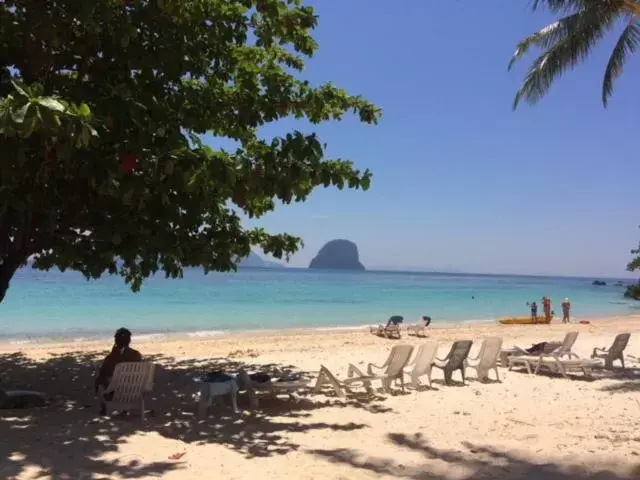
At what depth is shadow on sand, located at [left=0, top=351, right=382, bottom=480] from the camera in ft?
16.1

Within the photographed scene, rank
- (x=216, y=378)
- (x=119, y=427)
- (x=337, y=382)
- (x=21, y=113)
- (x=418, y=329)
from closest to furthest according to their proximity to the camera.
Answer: (x=21, y=113), (x=119, y=427), (x=216, y=378), (x=337, y=382), (x=418, y=329)

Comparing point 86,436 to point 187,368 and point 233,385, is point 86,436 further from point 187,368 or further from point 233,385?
point 187,368

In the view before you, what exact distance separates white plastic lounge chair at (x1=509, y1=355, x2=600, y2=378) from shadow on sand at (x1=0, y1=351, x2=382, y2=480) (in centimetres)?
409

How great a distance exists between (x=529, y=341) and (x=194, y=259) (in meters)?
14.2

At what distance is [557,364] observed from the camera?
1066 centimetres

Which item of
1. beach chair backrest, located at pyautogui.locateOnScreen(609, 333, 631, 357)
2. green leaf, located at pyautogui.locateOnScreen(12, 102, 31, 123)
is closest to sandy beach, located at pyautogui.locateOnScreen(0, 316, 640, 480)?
beach chair backrest, located at pyautogui.locateOnScreen(609, 333, 631, 357)

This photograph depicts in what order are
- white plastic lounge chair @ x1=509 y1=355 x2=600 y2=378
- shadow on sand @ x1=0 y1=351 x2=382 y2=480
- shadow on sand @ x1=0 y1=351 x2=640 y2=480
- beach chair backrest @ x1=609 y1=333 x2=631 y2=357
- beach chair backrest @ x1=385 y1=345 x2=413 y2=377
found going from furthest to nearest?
beach chair backrest @ x1=609 y1=333 x2=631 y2=357, white plastic lounge chair @ x1=509 y1=355 x2=600 y2=378, beach chair backrest @ x1=385 y1=345 x2=413 y2=377, shadow on sand @ x1=0 y1=351 x2=382 y2=480, shadow on sand @ x1=0 y1=351 x2=640 y2=480

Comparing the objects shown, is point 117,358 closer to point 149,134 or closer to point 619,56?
point 149,134

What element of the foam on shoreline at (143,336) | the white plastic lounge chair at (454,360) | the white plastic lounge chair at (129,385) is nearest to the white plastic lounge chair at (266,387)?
the white plastic lounge chair at (129,385)

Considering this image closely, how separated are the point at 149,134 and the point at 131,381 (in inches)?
114

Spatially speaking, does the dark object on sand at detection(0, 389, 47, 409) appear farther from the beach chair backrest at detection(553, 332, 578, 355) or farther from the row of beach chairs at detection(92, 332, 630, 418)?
the beach chair backrest at detection(553, 332, 578, 355)

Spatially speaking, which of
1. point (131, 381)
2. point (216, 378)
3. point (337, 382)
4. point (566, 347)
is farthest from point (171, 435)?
point (566, 347)

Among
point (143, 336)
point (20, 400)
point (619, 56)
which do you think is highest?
point (619, 56)

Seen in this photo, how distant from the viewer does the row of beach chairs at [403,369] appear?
6789 mm
